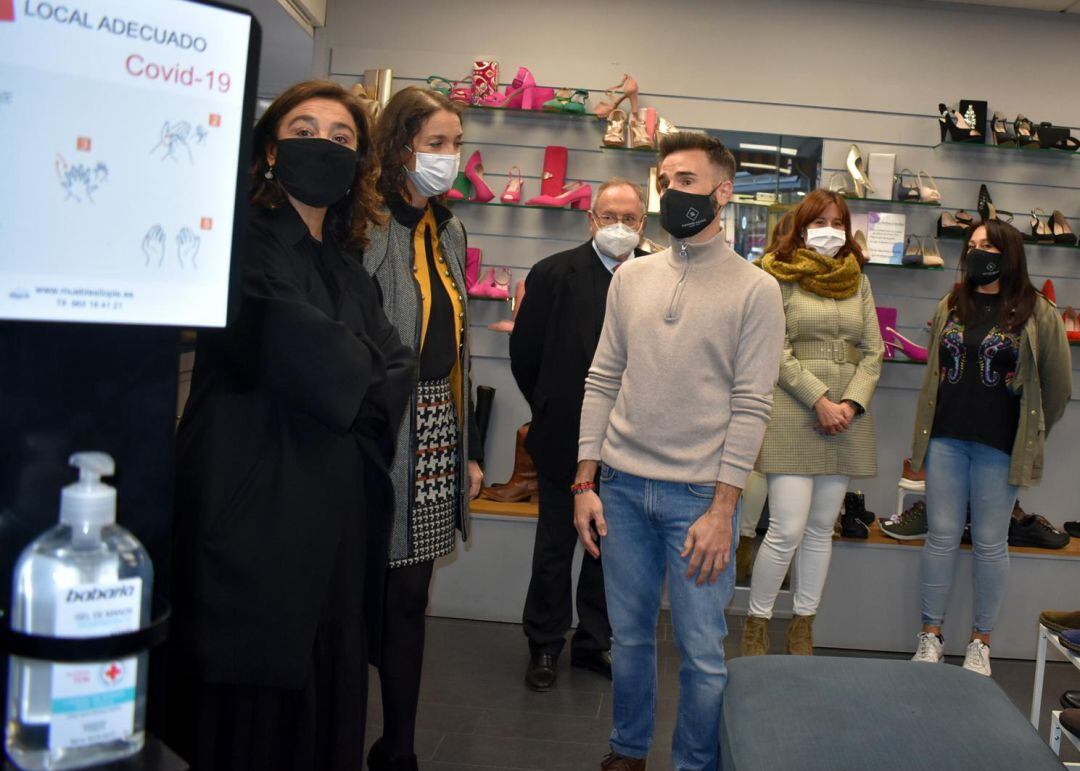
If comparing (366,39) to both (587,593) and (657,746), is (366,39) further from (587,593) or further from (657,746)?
(657,746)

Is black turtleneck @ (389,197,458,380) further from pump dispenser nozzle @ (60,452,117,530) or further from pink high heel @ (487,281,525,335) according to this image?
pink high heel @ (487,281,525,335)

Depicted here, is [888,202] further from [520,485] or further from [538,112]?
[520,485]

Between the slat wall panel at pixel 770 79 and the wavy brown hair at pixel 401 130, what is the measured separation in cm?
253

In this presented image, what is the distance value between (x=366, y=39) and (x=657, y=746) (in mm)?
3763

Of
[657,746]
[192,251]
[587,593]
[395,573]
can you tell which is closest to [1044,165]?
[587,593]

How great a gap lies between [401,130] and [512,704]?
209 centimetres

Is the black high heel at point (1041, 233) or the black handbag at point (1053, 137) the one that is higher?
the black handbag at point (1053, 137)

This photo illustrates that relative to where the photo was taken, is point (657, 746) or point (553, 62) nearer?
point (657, 746)

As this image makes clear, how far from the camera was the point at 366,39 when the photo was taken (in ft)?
17.1

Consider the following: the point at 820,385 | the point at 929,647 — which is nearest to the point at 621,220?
the point at 820,385

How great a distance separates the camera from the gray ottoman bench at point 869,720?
5.93ft

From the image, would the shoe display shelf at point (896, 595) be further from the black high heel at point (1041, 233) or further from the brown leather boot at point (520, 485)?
the black high heel at point (1041, 233)

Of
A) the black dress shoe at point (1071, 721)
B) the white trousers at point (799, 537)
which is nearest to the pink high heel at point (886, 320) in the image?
the white trousers at point (799, 537)

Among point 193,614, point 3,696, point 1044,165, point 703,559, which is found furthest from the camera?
point 1044,165
